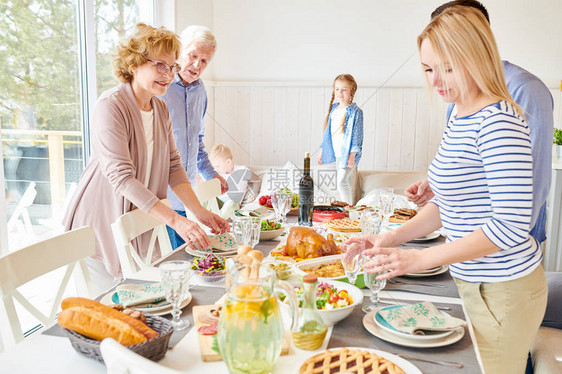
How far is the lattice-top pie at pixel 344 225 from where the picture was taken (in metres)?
2.02

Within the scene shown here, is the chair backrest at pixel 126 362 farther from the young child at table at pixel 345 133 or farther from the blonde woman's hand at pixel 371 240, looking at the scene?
the young child at table at pixel 345 133

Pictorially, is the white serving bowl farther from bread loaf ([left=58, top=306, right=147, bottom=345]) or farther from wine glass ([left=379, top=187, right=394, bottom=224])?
bread loaf ([left=58, top=306, right=147, bottom=345])

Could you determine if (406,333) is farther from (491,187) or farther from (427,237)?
(427,237)

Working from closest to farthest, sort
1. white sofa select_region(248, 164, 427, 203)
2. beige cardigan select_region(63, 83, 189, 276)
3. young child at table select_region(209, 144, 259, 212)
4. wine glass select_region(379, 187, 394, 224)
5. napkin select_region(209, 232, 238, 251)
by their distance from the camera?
napkin select_region(209, 232, 238, 251) < beige cardigan select_region(63, 83, 189, 276) < wine glass select_region(379, 187, 394, 224) < young child at table select_region(209, 144, 259, 212) < white sofa select_region(248, 164, 427, 203)

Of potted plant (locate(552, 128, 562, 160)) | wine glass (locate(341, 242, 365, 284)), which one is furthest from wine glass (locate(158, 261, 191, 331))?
potted plant (locate(552, 128, 562, 160))

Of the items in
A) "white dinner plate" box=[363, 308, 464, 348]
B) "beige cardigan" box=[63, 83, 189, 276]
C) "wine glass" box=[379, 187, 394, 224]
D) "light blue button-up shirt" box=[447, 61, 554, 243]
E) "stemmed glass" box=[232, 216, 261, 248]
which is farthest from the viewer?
"wine glass" box=[379, 187, 394, 224]

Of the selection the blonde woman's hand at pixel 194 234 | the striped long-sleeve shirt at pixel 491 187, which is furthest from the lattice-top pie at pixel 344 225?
the striped long-sleeve shirt at pixel 491 187

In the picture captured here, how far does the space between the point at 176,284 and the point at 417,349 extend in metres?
0.54

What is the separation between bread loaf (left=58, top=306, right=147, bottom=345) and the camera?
0.94m

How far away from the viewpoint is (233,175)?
4.41 metres

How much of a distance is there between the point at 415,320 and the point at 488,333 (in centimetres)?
28

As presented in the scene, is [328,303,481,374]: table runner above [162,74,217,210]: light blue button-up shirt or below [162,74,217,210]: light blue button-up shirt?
below

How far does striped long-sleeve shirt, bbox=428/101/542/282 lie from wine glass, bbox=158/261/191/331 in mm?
696

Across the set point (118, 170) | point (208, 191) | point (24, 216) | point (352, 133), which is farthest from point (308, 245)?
point (352, 133)
